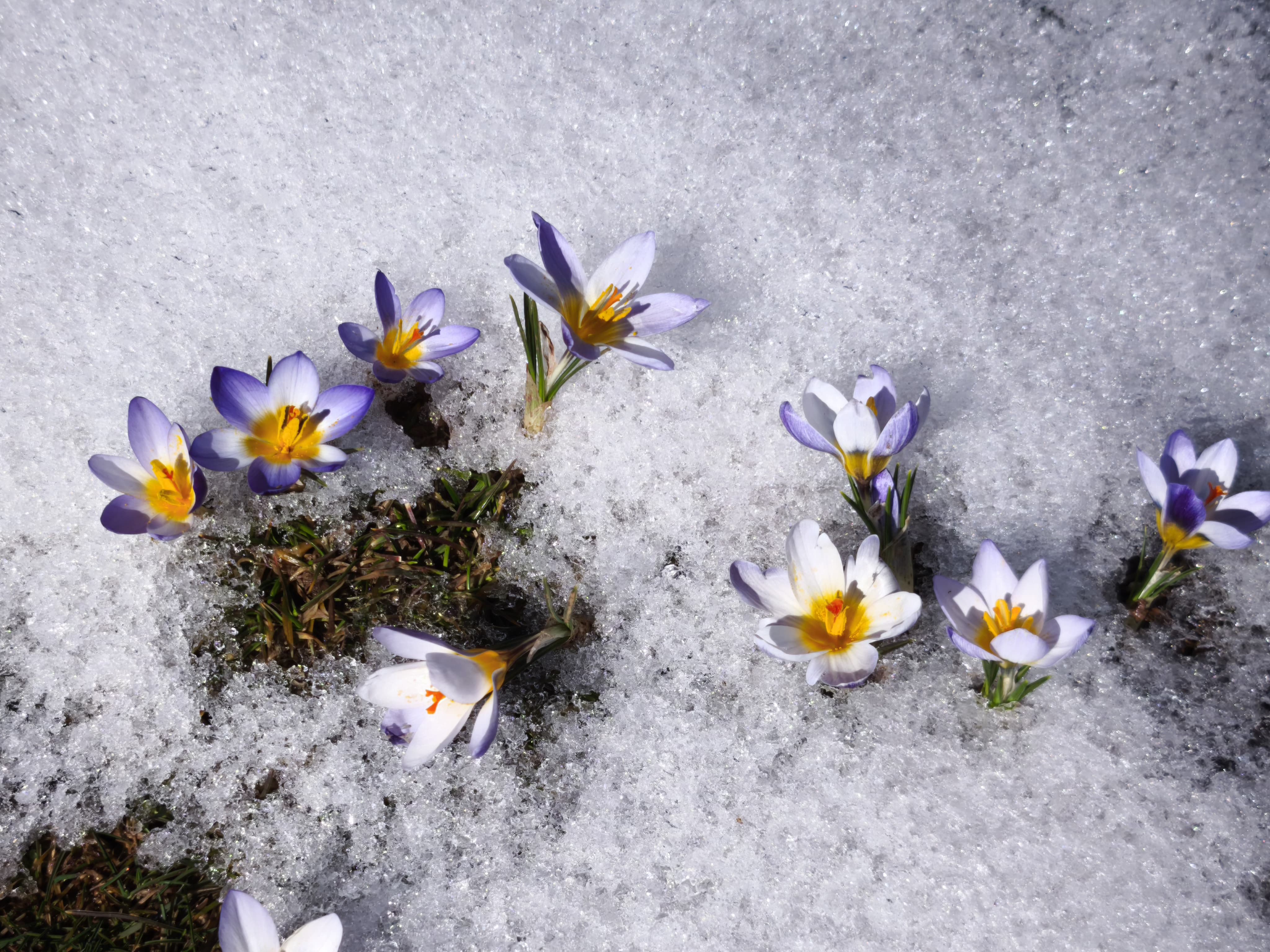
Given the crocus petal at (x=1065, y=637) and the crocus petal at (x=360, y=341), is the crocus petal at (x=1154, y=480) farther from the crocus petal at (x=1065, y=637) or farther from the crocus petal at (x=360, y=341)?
the crocus petal at (x=360, y=341)

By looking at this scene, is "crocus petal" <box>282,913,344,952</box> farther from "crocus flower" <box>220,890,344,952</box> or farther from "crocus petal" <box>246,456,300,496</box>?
"crocus petal" <box>246,456,300,496</box>

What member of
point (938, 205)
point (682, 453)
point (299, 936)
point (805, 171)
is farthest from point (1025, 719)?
point (299, 936)

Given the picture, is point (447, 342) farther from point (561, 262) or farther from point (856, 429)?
point (856, 429)

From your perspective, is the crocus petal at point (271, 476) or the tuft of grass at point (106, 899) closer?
the crocus petal at point (271, 476)

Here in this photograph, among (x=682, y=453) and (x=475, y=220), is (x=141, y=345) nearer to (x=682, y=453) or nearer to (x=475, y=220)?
(x=475, y=220)

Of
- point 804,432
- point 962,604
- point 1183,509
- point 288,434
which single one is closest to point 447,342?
point 288,434

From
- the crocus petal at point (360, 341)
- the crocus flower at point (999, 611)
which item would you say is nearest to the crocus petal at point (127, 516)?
the crocus petal at point (360, 341)
